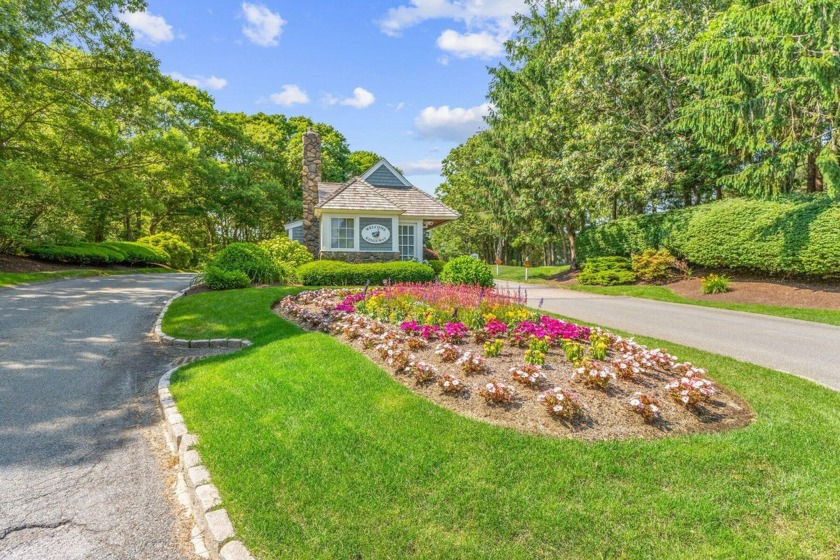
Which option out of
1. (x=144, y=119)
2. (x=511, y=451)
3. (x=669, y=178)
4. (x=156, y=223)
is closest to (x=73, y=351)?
(x=511, y=451)

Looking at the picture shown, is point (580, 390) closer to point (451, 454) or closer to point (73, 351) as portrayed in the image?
point (451, 454)

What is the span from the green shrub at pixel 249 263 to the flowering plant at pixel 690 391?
1214 cm

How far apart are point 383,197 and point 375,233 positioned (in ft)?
5.29

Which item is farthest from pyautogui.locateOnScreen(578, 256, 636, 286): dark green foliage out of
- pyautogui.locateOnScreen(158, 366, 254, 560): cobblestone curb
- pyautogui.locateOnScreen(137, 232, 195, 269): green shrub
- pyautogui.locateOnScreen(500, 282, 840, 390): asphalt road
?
pyautogui.locateOnScreen(137, 232, 195, 269): green shrub

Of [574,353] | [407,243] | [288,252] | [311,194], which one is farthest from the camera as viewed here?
[407,243]

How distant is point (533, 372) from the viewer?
4.33 metres

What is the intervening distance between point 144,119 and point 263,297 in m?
11.7

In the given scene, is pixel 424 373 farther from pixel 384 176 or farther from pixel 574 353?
pixel 384 176

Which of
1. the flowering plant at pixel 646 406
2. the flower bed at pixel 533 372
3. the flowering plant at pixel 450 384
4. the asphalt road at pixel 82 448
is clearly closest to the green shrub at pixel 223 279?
the asphalt road at pixel 82 448

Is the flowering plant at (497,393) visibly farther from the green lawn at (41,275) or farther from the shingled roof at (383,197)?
the green lawn at (41,275)

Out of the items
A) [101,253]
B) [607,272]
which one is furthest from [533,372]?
[101,253]

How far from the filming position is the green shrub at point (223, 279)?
12.2m

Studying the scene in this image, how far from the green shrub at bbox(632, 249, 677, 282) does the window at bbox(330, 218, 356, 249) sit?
11595 mm

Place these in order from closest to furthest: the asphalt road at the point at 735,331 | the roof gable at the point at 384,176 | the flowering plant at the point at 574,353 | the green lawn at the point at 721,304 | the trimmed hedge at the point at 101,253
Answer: the flowering plant at the point at 574,353 → the asphalt road at the point at 735,331 → the green lawn at the point at 721,304 → the trimmed hedge at the point at 101,253 → the roof gable at the point at 384,176
